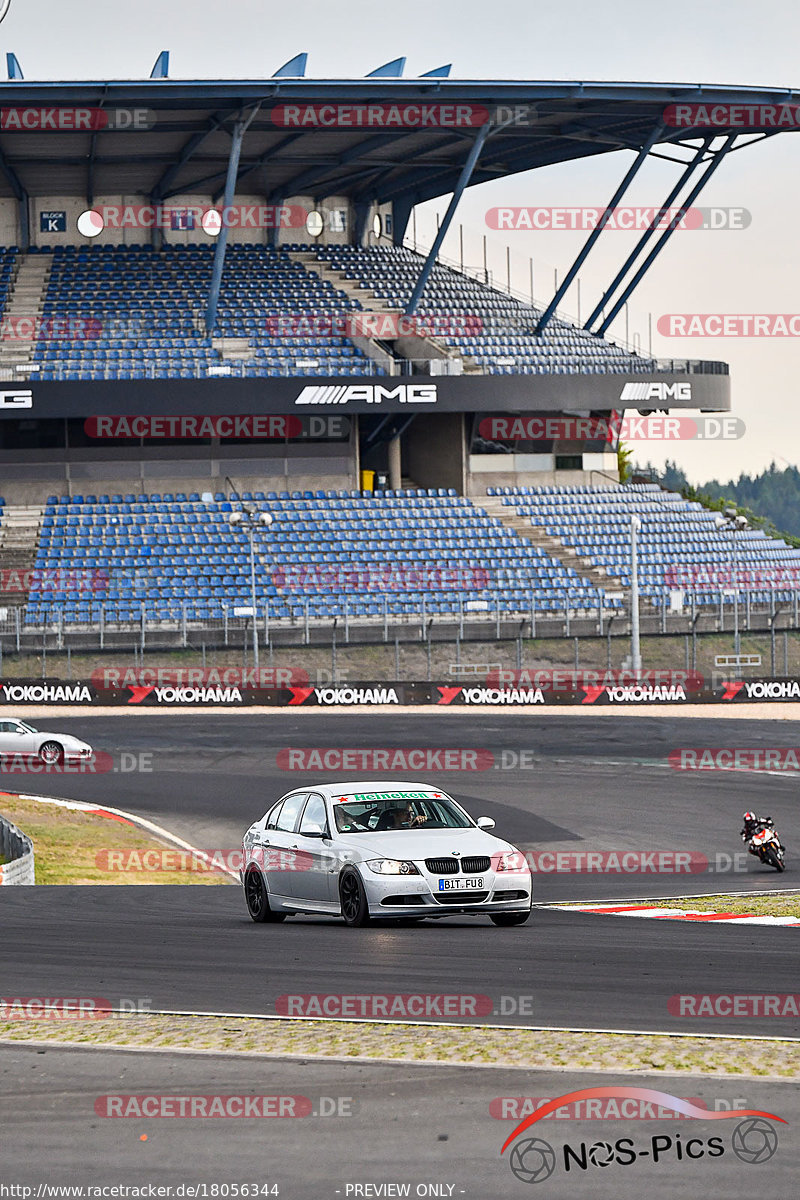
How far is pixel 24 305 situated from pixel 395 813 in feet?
151

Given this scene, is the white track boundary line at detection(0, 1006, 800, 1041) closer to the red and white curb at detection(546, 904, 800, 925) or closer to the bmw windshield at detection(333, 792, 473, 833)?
the bmw windshield at detection(333, 792, 473, 833)

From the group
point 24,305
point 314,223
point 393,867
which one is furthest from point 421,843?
point 314,223

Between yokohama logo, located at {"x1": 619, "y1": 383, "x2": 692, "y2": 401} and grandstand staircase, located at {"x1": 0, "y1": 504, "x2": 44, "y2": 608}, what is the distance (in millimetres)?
20556

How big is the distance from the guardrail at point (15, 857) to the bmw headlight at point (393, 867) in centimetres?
804

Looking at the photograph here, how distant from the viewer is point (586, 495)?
55219 mm

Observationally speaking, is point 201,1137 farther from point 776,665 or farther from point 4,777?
point 776,665

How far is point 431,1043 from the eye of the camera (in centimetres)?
826

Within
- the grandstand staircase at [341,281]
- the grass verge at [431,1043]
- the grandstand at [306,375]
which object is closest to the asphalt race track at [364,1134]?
the grass verge at [431,1043]

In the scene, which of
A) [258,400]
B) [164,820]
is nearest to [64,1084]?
[164,820]

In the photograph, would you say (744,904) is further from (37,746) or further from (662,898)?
(37,746)

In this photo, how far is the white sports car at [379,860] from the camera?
12.4 metres

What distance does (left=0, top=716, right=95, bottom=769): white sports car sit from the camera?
107ft

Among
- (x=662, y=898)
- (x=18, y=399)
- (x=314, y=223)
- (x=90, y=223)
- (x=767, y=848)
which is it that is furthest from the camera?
(x=314, y=223)

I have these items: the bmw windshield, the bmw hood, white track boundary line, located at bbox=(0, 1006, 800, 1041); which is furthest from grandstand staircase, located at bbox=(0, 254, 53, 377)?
white track boundary line, located at bbox=(0, 1006, 800, 1041)
